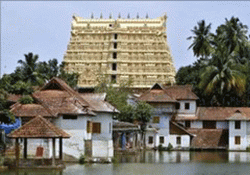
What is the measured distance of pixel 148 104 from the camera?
64.4 meters

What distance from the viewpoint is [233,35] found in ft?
253

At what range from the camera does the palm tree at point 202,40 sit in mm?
81812

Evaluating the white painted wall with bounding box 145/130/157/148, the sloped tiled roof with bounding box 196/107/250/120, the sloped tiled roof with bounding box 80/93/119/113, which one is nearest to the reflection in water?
the sloped tiled roof with bounding box 80/93/119/113

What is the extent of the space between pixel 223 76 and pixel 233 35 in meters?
9.17

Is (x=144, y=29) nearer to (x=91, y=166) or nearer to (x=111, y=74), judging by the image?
(x=111, y=74)

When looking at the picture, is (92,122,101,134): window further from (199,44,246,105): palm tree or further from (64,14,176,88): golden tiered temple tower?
(64,14,176,88): golden tiered temple tower

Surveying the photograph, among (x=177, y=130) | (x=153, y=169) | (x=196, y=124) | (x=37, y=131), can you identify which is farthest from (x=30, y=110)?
(x=196, y=124)

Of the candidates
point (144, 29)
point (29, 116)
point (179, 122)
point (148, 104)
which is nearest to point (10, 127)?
point (29, 116)

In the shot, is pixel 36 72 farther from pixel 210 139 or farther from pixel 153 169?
pixel 153 169

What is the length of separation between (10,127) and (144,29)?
52.3 m

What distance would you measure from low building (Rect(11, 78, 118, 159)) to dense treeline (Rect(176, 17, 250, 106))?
29.2 meters

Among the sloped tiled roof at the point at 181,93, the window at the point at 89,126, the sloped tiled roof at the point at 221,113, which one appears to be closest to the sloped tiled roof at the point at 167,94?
the sloped tiled roof at the point at 181,93

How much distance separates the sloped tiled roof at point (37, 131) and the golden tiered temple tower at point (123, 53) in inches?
2094

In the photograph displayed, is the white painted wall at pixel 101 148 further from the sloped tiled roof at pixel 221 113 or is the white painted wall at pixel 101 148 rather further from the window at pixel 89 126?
the sloped tiled roof at pixel 221 113
